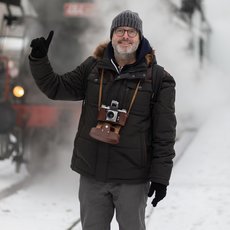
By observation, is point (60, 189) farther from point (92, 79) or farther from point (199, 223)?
point (92, 79)

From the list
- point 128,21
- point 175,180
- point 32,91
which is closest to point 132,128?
point 128,21

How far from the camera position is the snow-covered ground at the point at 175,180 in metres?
4.10

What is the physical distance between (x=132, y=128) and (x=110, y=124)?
0.33 ft

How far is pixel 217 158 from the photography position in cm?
621

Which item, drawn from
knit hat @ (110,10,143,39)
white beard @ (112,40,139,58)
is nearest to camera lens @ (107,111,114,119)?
white beard @ (112,40,139,58)

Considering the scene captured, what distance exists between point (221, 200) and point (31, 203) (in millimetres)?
1721

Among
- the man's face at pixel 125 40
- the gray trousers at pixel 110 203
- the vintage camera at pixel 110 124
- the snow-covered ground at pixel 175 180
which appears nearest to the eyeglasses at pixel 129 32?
the man's face at pixel 125 40

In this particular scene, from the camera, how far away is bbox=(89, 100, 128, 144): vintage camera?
7.39 ft

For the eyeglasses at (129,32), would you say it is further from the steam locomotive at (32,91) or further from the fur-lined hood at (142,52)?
the steam locomotive at (32,91)

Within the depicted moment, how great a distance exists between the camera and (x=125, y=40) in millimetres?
2289

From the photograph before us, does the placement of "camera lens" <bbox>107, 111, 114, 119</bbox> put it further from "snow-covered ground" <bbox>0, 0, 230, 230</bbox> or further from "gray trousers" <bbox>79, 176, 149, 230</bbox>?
"snow-covered ground" <bbox>0, 0, 230, 230</bbox>

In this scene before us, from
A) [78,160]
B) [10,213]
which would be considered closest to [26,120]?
[10,213]

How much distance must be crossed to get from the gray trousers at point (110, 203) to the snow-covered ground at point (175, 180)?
1.48 meters

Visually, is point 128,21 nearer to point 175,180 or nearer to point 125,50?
point 125,50
